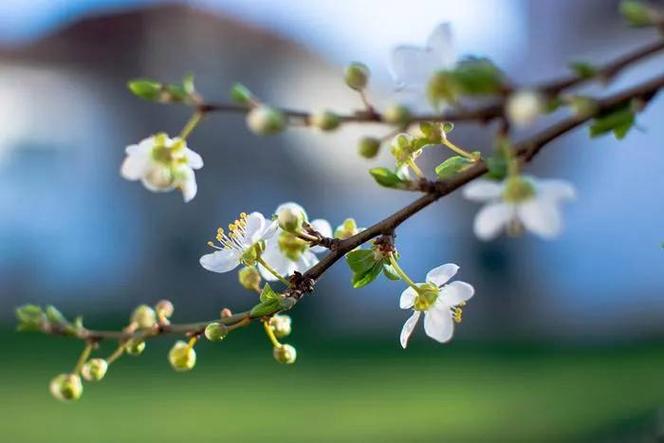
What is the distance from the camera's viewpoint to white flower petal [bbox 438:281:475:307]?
2.21 ft

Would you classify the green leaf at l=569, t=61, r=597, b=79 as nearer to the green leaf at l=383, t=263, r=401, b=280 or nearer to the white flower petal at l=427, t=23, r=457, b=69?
the white flower petal at l=427, t=23, r=457, b=69

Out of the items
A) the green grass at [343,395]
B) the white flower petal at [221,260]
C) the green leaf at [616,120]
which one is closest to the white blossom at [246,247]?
the white flower petal at [221,260]

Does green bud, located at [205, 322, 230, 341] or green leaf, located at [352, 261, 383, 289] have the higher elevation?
green leaf, located at [352, 261, 383, 289]

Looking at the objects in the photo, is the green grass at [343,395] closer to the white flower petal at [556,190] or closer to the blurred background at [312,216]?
the blurred background at [312,216]

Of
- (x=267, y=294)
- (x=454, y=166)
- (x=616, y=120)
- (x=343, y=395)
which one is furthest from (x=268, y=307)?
(x=343, y=395)

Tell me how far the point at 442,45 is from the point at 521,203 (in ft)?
0.31

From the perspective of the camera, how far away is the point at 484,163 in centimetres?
48

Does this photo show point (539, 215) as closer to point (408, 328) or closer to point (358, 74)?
point (358, 74)

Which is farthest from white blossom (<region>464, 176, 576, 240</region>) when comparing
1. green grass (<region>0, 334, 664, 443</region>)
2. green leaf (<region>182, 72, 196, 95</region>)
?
green grass (<region>0, 334, 664, 443</region>)

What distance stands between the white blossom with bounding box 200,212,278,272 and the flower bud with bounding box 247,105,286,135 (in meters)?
0.18

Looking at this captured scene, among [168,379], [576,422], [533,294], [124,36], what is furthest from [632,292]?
[124,36]

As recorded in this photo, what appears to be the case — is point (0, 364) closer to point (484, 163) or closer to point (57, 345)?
point (57, 345)

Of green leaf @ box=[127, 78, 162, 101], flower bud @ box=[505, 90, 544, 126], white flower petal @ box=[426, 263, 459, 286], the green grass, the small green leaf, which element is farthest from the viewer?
the green grass

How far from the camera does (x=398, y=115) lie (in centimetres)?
40
